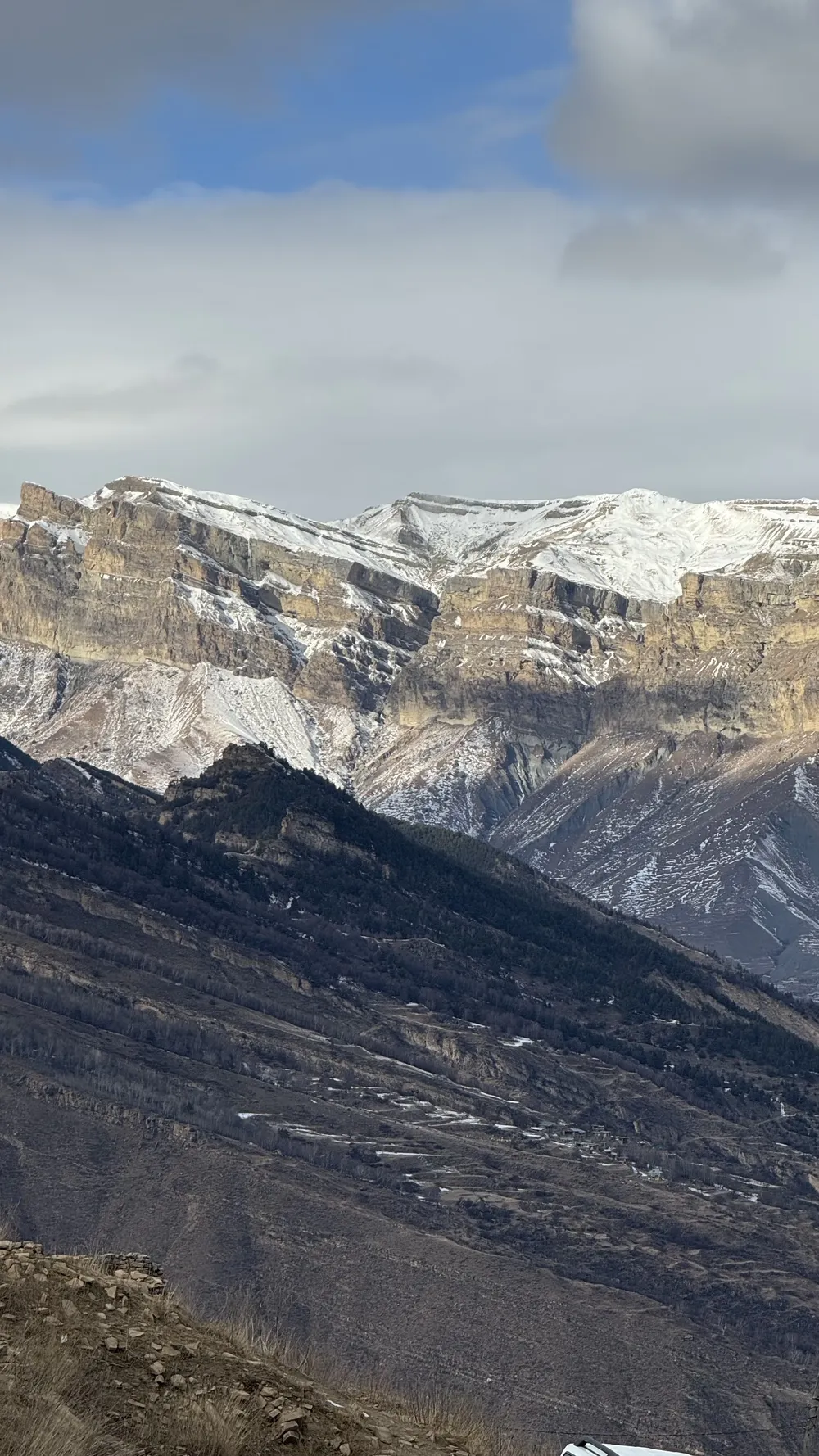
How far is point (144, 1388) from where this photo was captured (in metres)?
34.6

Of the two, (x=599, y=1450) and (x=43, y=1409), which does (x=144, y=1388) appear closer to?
(x=43, y=1409)

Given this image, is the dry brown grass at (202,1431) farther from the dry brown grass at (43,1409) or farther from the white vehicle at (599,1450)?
the white vehicle at (599,1450)

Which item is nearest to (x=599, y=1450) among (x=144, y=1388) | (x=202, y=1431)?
(x=202, y=1431)

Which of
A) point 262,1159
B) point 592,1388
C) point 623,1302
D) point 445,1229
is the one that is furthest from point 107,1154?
point 592,1388

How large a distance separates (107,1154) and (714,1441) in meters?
62.8

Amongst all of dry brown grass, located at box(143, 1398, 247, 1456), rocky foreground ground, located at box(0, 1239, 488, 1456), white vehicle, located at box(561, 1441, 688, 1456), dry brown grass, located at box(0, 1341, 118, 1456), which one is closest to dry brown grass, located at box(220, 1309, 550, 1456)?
rocky foreground ground, located at box(0, 1239, 488, 1456)

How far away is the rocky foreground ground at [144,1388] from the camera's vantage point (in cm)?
3259

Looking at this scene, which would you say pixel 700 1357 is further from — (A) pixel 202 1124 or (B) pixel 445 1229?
(A) pixel 202 1124

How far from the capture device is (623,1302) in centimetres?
16400

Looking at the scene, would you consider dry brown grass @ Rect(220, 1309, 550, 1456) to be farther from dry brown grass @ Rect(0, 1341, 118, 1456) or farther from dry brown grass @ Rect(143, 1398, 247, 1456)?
dry brown grass @ Rect(0, 1341, 118, 1456)

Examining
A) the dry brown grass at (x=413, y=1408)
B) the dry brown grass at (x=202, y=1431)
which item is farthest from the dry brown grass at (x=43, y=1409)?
the dry brown grass at (x=413, y=1408)

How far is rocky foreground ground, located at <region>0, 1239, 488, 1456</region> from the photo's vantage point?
3259 centimetres

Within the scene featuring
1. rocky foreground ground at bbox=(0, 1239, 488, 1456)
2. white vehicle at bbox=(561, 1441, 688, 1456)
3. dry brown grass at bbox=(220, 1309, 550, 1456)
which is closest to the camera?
white vehicle at bbox=(561, 1441, 688, 1456)

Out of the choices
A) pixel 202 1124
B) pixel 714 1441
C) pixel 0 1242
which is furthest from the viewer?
pixel 202 1124
